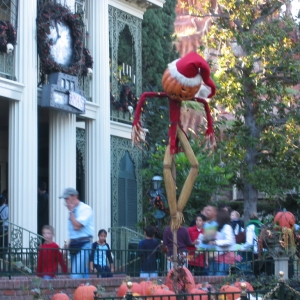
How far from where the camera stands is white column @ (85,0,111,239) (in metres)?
19.9

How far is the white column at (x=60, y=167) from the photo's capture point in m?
18.0

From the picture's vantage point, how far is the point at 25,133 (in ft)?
55.9

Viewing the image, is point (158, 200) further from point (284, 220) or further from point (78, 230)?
point (78, 230)

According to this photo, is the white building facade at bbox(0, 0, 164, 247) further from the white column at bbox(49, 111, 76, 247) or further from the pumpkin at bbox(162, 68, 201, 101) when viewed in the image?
the pumpkin at bbox(162, 68, 201, 101)

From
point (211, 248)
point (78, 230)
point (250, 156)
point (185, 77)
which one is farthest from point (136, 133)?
point (250, 156)

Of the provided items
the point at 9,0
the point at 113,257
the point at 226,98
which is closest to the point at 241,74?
the point at 226,98

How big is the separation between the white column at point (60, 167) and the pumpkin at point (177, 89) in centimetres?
956

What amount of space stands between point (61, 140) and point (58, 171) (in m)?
0.74

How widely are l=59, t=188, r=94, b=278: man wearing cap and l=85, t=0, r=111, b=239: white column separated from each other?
23.9 ft

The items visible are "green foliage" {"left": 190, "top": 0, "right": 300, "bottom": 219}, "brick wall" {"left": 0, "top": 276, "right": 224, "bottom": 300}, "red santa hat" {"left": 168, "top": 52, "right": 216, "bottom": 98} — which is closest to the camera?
"red santa hat" {"left": 168, "top": 52, "right": 216, "bottom": 98}

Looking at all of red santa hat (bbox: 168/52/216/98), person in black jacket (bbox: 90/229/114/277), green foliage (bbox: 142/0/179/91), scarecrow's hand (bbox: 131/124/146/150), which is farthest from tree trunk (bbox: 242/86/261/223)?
red santa hat (bbox: 168/52/216/98)

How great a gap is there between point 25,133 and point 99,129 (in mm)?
3438

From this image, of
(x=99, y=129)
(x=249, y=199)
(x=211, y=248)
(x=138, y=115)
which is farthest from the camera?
(x=249, y=199)

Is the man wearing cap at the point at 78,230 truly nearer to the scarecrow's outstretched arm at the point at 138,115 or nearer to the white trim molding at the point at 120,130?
the scarecrow's outstretched arm at the point at 138,115
